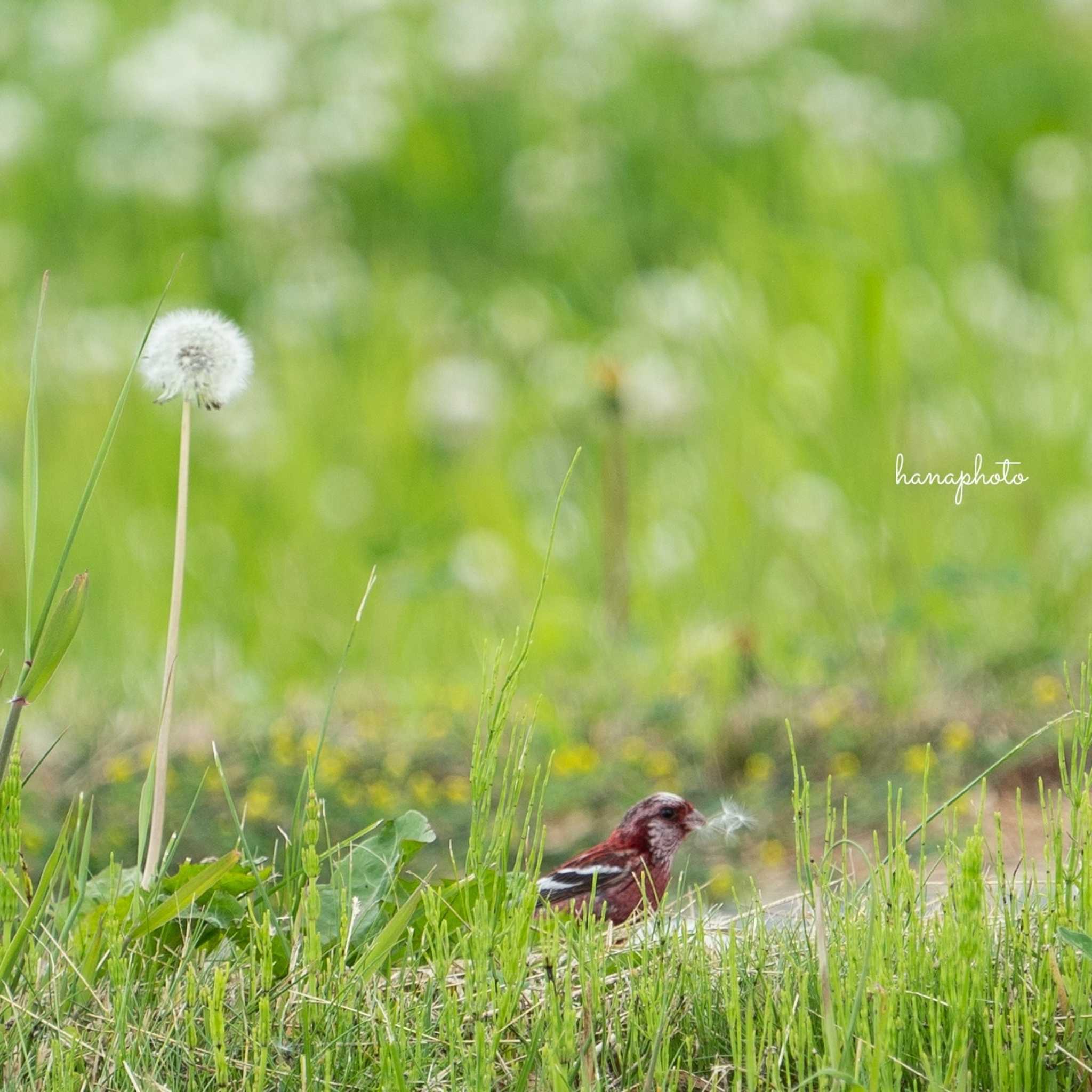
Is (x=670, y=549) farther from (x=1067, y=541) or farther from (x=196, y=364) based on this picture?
(x=196, y=364)

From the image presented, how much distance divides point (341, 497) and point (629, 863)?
453 centimetres

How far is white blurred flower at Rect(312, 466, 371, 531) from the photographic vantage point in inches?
262

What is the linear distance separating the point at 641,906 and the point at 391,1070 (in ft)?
2.19

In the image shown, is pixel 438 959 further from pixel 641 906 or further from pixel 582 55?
pixel 582 55

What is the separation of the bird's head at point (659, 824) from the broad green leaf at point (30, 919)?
835 mm

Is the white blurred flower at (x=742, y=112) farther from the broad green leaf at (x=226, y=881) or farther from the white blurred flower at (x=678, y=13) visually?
the broad green leaf at (x=226, y=881)

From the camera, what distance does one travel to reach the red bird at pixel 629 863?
2.34 m

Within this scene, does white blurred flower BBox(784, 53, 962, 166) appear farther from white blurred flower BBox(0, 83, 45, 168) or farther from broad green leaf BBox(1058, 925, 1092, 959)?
broad green leaf BBox(1058, 925, 1092, 959)

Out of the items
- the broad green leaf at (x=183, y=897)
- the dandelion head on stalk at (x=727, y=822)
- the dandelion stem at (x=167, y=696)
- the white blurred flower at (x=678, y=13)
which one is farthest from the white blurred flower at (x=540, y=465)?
the broad green leaf at (x=183, y=897)

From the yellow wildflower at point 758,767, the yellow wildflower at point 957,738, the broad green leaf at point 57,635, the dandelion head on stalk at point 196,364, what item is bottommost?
the yellow wildflower at point 758,767

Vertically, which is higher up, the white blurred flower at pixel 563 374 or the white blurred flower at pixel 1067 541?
the white blurred flower at pixel 563 374

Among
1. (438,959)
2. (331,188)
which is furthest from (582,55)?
(438,959)

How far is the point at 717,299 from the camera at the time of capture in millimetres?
6473

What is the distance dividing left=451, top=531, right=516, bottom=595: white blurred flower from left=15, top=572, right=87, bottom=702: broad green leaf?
2841mm
